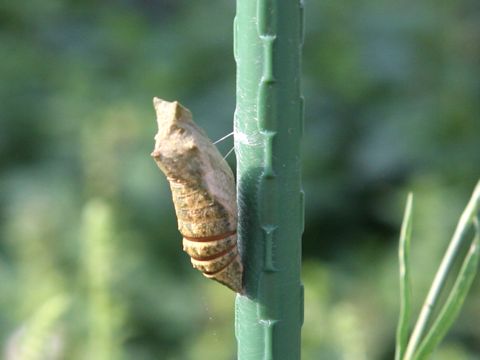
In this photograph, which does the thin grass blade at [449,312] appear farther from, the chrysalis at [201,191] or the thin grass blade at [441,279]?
the chrysalis at [201,191]

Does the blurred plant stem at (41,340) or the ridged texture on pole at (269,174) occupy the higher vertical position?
the ridged texture on pole at (269,174)

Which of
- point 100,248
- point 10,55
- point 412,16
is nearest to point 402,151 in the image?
point 412,16

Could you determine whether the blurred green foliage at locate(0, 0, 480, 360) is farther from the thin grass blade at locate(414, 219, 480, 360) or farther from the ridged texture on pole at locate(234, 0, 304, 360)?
the ridged texture on pole at locate(234, 0, 304, 360)

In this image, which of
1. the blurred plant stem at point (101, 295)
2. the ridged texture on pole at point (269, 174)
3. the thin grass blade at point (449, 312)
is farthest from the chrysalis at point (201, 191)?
the blurred plant stem at point (101, 295)

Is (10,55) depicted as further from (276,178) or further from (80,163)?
(276,178)

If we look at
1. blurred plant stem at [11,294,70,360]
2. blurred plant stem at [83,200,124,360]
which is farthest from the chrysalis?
blurred plant stem at [83,200,124,360]

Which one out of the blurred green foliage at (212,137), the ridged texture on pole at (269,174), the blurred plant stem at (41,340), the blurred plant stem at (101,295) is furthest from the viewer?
the blurred green foliage at (212,137)

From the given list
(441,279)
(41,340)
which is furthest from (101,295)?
(441,279)

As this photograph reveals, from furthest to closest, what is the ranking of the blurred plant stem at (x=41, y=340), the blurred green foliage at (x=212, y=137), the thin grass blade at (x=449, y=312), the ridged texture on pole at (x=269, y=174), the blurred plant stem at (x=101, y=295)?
the blurred green foliage at (x=212, y=137), the blurred plant stem at (x=101, y=295), the blurred plant stem at (x=41, y=340), the thin grass blade at (x=449, y=312), the ridged texture on pole at (x=269, y=174)
